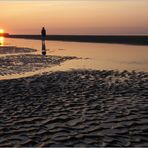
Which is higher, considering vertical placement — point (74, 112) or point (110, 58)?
point (110, 58)

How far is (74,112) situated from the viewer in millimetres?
13648

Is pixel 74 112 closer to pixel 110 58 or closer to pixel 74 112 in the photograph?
pixel 74 112

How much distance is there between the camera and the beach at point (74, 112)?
33.6 ft

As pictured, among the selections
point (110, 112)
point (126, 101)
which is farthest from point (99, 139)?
point (126, 101)

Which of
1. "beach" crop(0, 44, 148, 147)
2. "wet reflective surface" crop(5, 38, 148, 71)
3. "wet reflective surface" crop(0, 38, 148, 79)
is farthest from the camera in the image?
"wet reflective surface" crop(5, 38, 148, 71)

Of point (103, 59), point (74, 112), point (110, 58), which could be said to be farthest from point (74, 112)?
point (110, 58)

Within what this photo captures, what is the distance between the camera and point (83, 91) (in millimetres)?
18188

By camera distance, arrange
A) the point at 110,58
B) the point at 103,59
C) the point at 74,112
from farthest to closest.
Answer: the point at 110,58 → the point at 103,59 → the point at 74,112

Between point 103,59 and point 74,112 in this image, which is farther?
point 103,59

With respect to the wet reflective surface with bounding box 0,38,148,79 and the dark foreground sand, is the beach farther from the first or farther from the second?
the wet reflective surface with bounding box 0,38,148,79

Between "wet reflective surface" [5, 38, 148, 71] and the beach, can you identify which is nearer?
the beach

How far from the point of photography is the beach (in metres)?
10.2

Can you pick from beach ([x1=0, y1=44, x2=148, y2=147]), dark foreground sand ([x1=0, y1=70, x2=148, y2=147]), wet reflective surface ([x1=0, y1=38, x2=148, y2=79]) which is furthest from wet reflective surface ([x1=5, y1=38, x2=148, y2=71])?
dark foreground sand ([x1=0, y1=70, x2=148, y2=147])

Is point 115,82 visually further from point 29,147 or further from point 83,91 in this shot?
point 29,147
